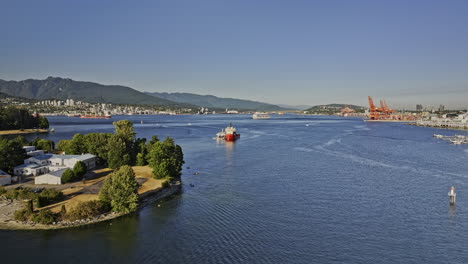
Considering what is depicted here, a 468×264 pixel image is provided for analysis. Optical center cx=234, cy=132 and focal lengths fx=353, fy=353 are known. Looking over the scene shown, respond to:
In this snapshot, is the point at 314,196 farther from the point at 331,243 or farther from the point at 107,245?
the point at 107,245

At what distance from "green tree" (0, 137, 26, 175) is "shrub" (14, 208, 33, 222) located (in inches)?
357

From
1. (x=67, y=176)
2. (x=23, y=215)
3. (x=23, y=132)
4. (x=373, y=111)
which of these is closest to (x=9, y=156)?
(x=67, y=176)

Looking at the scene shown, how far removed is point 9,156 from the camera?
24000 mm

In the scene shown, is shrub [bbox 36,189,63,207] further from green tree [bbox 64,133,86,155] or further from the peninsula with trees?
green tree [bbox 64,133,86,155]

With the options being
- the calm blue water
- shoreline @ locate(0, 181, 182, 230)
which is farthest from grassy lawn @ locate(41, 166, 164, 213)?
the calm blue water

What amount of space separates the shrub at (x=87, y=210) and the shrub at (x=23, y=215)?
64.3 inches

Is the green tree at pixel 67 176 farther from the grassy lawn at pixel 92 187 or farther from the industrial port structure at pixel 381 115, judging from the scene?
the industrial port structure at pixel 381 115

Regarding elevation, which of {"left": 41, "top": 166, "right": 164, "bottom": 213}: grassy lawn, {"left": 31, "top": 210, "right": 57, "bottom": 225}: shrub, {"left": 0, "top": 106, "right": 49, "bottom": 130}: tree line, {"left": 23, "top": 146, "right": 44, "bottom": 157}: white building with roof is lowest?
{"left": 31, "top": 210, "right": 57, "bottom": 225}: shrub

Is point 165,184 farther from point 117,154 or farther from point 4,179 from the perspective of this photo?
point 4,179

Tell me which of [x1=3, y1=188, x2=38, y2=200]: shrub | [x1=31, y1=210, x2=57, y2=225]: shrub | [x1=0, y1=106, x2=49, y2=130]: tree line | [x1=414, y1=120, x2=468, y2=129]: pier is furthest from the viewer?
[x1=414, y1=120, x2=468, y2=129]: pier

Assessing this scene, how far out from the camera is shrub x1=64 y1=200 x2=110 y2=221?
16.3 metres

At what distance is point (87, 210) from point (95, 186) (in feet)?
15.6

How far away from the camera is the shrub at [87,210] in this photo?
1630 cm

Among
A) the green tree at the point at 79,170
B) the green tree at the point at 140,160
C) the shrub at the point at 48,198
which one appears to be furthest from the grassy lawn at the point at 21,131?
the shrub at the point at 48,198
